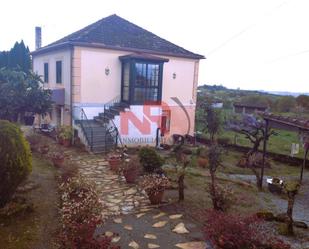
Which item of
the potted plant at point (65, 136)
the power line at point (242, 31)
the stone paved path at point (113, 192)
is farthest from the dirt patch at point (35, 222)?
the power line at point (242, 31)

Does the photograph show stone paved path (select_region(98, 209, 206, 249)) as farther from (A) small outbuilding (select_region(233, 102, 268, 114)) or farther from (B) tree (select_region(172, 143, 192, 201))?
(A) small outbuilding (select_region(233, 102, 268, 114))

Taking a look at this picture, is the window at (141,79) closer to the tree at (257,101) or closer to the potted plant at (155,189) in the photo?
the potted plant at (155,189)

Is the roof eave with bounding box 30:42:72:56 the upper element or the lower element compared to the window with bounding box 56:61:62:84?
upper

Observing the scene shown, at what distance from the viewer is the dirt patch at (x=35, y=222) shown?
5039 mm

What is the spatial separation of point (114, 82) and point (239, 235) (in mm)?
13680

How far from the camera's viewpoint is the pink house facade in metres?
15.6

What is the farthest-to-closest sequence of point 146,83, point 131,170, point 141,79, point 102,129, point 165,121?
point 165,121 → point 146,83 → point 141,79 → point 102,129 → point 131,170

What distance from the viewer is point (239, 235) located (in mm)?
4445

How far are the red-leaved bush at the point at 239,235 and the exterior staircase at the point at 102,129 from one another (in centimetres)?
990

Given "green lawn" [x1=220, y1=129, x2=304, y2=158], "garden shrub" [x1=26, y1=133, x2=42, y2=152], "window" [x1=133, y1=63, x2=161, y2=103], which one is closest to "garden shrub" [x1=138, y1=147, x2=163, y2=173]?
"garden shrub" [x1=26, y1=133, x2=42, y2=152]

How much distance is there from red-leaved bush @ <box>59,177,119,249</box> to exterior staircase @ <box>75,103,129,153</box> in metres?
6.80

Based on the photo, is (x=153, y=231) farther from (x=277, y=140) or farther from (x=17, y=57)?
(x=17, y=57)

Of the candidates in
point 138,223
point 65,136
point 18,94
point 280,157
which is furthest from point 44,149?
point 280,157

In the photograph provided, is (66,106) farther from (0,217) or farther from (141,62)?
(0,217)
